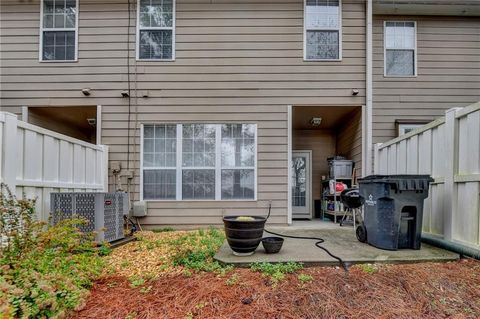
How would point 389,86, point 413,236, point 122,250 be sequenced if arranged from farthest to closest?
point 389,86
point 122,250
point 413,236

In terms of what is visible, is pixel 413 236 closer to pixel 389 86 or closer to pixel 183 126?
pixel 389 86

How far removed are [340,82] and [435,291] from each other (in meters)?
4.16

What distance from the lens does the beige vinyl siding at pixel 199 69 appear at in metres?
5.64

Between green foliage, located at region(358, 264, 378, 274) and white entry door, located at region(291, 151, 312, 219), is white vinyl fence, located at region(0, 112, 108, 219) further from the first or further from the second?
white entry door, located at region(291, 151, 312, 219)

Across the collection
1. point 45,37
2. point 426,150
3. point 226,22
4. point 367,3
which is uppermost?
point 367,3

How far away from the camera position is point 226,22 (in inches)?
224

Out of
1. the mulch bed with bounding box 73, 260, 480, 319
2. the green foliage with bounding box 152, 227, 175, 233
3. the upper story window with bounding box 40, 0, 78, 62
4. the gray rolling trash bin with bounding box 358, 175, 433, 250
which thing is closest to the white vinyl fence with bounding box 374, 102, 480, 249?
the gray rolling trash bin with bounding box 358, 175, 433, 250

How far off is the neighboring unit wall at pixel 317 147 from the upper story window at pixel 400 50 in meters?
2.01

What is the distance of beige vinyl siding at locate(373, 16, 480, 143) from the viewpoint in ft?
19.4

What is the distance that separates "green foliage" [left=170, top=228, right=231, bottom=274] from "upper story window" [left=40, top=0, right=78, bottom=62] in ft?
14.0

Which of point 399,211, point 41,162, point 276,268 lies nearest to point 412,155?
point 399,211

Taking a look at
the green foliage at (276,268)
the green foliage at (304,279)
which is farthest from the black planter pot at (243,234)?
the green foliage at (304,279)

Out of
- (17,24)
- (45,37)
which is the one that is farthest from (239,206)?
(17,24)

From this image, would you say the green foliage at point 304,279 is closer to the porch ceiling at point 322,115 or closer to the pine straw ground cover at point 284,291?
the pine straw ground cover at point 284,291
